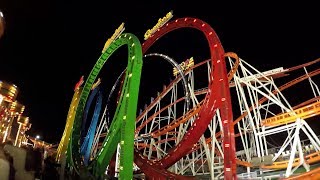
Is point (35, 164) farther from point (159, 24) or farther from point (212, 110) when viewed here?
point (159, 24)

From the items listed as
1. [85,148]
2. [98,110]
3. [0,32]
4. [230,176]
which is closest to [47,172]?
[0,32]

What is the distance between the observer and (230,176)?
7555mm

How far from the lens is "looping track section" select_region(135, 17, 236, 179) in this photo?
7.93 meters

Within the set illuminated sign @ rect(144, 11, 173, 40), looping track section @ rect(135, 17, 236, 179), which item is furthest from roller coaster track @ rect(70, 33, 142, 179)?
illuminated sign @ rect(144, 11, 173, 40)

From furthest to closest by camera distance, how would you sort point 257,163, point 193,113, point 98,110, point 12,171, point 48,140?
point 48,140 → point 98,110 → point 193,113 → point 257,163 → point 12,171

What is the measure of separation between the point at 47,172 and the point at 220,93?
540 centimetres

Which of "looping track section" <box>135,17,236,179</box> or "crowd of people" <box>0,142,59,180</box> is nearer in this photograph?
"crowd of people" <box>0,142,59,180</box>

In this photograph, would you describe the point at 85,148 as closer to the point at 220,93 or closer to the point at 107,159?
the point at 107,159

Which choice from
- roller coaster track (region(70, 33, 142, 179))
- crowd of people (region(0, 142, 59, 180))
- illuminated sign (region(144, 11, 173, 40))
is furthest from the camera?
illuminated sign (region(144, 11, 173, 40))

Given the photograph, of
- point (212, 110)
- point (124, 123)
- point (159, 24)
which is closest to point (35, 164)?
point (124, 123)

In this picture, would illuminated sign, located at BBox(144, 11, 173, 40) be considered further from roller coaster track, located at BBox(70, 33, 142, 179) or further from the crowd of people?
the crowd of people

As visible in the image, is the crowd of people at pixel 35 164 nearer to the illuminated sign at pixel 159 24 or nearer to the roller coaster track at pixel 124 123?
the roller coaster track at pixel 124 123

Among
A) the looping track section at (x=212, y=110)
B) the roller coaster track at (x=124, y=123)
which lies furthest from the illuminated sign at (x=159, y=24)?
the roller coaster track at (x=124, y=123)

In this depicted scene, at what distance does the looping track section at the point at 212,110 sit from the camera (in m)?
7.93
